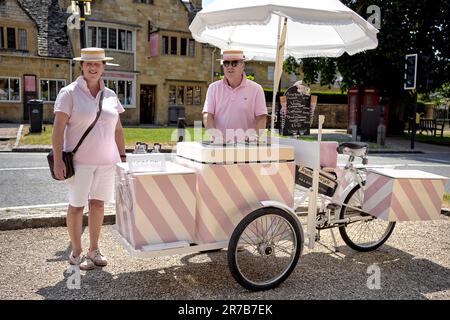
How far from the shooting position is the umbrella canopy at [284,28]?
391 cm

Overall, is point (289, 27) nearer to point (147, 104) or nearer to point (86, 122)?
point (86, 122)

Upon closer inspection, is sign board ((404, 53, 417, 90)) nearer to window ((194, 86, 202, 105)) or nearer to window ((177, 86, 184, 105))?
window ((194, 86, 202, 105))

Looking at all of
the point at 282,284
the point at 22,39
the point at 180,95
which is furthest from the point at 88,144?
the point at 180,95

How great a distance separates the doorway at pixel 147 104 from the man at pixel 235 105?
2655 cm

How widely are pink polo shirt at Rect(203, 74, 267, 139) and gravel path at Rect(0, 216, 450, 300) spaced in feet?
4.72

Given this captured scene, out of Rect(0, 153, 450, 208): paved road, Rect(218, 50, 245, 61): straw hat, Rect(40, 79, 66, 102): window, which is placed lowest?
Rect(0, 153, 450, 208): paved road

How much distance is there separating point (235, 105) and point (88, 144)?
160 cm

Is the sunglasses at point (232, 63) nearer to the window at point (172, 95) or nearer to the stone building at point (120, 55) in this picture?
the stone building at point (120, 55)

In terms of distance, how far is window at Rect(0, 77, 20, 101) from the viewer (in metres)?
25.9

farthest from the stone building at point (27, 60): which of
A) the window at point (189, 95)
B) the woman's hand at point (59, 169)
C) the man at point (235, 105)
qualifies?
the woman's hand at point (59, 169)

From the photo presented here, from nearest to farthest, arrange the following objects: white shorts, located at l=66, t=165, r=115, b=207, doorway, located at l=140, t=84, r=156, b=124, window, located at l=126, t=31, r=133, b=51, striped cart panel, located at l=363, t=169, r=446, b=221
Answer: white shorts, located at l=66, t=165, r=115, b=207, striped cart panel, located at l=363, t=169, r=446, b=221, window, located at l=126, t=31, r=133, b=51, doorway, located at l=140, t=84, r=156, b=124

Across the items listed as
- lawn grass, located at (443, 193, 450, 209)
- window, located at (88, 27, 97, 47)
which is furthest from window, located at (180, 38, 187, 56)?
lawn grass, located at (443, 193, 450, 209)
